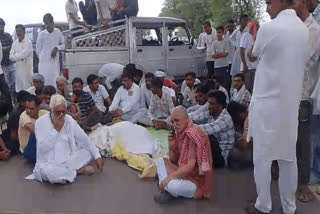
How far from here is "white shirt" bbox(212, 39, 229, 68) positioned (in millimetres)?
9016

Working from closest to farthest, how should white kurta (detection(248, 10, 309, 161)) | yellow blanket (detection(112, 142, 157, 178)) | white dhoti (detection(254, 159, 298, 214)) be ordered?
white kurta (detection(248, 10, 309, 161))
white dhoti (detection(254, 159, 298, 214))
yellow blanket (detection(112, 142, 157, 178))

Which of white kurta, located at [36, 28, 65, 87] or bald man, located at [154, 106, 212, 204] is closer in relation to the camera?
bald man, located at [154, 106, 212, 204]

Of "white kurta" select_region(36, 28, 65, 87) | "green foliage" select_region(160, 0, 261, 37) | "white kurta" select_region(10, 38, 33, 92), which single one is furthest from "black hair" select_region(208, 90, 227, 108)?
"green foliage" select_region(160, 0, 261, 37)

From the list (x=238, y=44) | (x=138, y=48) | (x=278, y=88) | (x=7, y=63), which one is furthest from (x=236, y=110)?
(x=7, y=63)

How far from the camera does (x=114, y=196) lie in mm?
4203

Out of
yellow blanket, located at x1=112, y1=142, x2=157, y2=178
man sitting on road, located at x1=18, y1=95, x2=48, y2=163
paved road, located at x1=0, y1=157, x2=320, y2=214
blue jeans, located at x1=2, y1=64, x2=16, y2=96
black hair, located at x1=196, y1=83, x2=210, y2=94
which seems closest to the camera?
paved road, located at x1=0, y1=157, x2=320, y2=214

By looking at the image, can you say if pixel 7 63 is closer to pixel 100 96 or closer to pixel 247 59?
pixel 100 96

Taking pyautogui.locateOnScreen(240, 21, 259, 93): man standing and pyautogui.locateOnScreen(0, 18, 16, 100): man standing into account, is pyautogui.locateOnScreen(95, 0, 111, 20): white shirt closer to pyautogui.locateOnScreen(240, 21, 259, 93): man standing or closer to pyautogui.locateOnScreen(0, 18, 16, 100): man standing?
pyautogui.locateOnScreen(0, 18, 16, 100): man standing

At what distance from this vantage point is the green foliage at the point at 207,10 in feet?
54.8

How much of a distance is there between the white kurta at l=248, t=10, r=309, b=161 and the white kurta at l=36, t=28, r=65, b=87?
204 inches

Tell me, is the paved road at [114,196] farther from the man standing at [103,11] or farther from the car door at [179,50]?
the car door at [179,50]

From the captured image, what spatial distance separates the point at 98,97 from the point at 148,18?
2344 millimetres

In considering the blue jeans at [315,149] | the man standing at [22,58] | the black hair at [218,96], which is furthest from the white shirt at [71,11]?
the blue jeans at [315,149]

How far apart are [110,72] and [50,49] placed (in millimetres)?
1116
